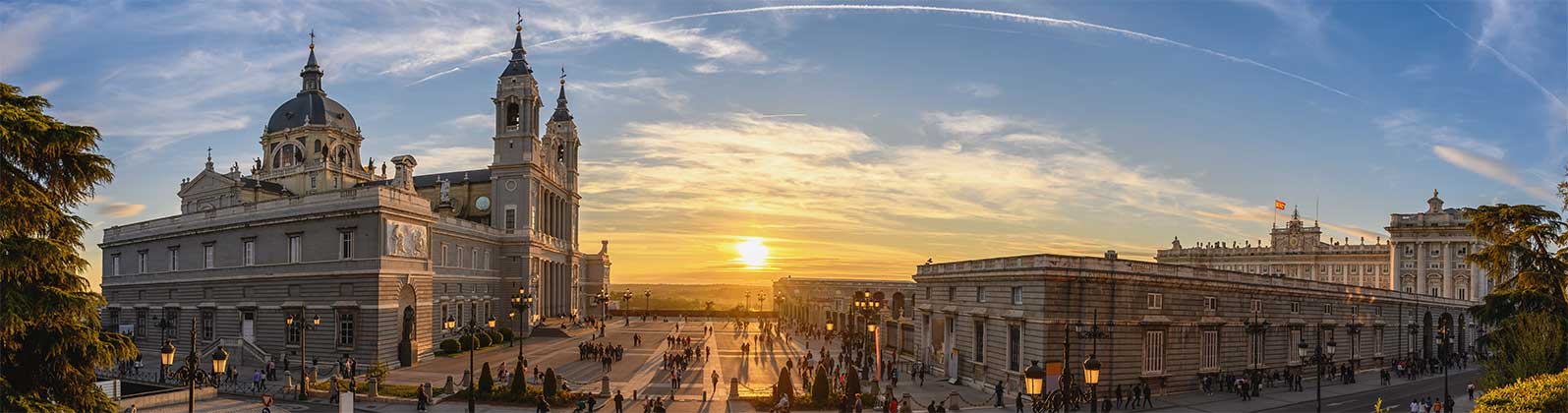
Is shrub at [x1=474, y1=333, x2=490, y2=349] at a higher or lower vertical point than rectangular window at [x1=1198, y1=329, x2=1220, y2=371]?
lower

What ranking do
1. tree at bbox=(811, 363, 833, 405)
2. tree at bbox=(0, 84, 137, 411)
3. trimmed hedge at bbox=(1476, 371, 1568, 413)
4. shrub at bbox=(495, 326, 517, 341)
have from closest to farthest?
1. tree at bbox=(0, 84, 137, 411)
2. trimmed hedge at bbox=(1476, 371, 1568, 413)
3. tree at bbox=(811, 363, 833, 405)
4. shrub at bbox=(495, 326, 517, 341)

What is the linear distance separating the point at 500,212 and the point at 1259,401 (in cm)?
6147

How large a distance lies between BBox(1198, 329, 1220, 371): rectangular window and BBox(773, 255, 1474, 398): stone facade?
0.22 ft

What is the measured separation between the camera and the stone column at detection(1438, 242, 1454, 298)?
10550 cm

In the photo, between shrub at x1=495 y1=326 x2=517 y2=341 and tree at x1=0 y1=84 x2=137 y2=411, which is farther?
shrub at x1=495 y1=326 x2=517 y2=341

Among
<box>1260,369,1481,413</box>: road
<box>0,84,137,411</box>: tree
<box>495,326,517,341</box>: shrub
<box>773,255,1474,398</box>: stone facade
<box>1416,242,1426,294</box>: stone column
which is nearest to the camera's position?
<box>0,84,137,411</box>: tree

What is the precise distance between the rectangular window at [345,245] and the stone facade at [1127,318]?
106 feet

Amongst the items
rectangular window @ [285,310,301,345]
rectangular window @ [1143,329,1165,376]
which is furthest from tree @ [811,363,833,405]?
rectangular window @ [285,310,301,345]

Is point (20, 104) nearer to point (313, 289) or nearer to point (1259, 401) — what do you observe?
point (313, 289)

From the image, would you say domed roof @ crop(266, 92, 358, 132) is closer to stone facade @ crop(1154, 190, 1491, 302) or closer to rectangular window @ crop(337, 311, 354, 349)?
rectangular window @ crop(337, 311, 354, 349)

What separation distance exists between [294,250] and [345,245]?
4.19 m

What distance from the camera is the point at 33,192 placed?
1914 centimetres

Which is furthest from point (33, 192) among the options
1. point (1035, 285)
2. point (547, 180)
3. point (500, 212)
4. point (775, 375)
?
point (547, 180)

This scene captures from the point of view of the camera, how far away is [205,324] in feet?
191
